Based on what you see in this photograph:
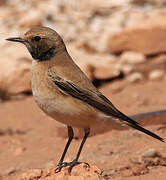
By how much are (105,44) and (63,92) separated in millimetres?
10161

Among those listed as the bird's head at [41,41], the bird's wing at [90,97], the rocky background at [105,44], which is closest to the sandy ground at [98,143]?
the rocky background at [105,44]

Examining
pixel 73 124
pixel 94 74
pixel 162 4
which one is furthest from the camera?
pixel 162 4

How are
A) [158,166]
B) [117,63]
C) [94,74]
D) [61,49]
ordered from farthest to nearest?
[117,63]
[94,74]
[158,166]
[61,49]

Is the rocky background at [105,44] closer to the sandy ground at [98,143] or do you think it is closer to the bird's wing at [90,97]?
the sandy ground at [98,143]

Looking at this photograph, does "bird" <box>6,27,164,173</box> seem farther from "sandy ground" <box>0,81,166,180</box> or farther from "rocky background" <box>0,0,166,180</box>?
"rocky background" <box>0,0,166,180</box>

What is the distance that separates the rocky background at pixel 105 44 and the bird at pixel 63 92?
3.40 metres

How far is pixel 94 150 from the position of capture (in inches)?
332

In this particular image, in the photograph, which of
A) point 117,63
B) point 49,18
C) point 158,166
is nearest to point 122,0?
point 49,18

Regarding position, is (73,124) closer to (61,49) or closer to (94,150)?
(61,49)

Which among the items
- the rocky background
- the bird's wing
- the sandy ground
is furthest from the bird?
the rocky background

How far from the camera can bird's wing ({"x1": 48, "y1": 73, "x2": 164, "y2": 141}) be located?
6.24 meters

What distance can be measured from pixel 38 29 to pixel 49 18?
11487mm

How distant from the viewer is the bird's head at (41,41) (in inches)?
257

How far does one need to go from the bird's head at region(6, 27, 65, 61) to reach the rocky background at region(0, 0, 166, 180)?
3.38m
